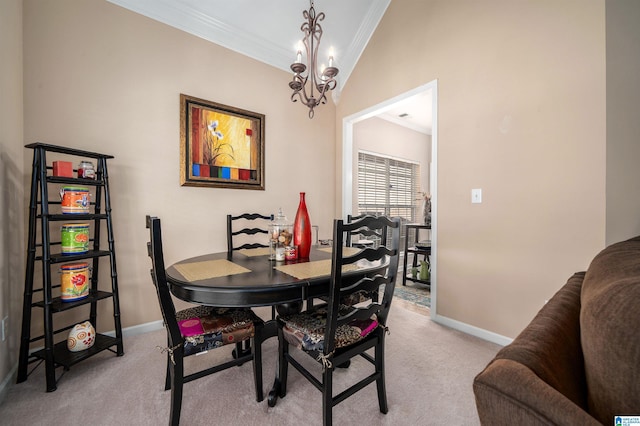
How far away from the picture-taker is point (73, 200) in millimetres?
1787

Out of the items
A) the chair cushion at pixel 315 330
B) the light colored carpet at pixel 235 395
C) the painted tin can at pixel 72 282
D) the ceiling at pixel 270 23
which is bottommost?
the light colored carpet at pixel 235 395

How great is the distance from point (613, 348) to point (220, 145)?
285 centimetres

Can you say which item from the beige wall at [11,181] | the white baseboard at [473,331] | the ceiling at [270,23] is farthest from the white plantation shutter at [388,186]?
the beige wall at [11,181]

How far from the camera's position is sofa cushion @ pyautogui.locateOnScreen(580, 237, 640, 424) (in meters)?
0.40

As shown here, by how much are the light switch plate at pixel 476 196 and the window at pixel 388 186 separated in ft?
7.66

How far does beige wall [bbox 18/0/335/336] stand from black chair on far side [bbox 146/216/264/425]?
1.14 meters

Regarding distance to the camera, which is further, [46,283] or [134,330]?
[134,330]

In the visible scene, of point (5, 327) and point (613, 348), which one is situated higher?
point (613, 348)

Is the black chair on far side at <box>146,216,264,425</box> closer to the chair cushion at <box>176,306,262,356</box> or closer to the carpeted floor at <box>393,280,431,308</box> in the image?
the chair cushion at <box>176,306,262,356</box>

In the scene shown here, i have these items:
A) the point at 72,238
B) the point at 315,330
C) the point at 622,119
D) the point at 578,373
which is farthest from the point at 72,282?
the point at 622,119

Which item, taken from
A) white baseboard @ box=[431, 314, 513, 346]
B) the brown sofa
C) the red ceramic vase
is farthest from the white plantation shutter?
the brown sofa

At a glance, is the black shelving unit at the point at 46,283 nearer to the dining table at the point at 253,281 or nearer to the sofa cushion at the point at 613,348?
the dining table at the point at 253,281

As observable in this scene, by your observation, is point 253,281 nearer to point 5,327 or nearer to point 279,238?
point 279,238

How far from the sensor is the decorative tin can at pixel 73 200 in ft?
5.83
